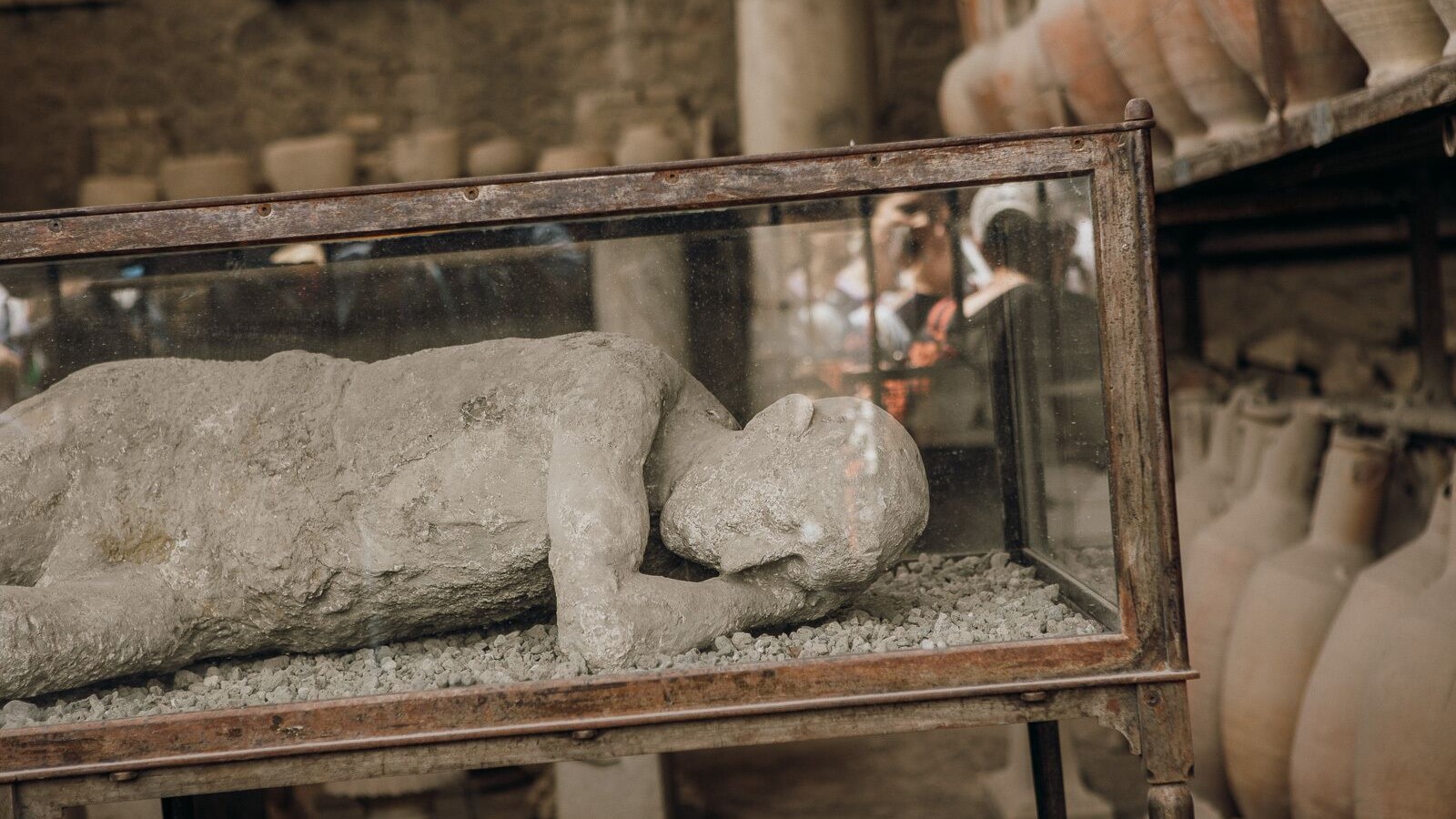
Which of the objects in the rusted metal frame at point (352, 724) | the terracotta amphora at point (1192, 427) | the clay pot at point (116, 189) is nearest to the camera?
the rusted metal frame at point (352, 724)

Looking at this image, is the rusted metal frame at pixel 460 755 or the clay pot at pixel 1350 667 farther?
the clay pot at pixel 1350 667

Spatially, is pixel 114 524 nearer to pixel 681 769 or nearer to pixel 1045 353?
pixel 1045 353

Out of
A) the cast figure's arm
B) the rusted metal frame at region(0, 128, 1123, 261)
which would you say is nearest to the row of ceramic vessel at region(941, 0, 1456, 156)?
the rusted metal frame at region(0, 128, 1123, 261)

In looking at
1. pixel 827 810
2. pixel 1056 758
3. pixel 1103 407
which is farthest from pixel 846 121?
pixel 1103 407

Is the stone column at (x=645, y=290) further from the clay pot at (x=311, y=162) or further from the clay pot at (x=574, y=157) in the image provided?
the clay pot at (x=311, y=162)

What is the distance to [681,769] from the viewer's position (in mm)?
5980

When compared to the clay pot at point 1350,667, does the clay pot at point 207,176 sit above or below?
above

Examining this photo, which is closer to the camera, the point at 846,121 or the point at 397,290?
the point at 397,290

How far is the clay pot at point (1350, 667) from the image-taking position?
10.1 feet

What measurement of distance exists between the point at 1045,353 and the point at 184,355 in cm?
150

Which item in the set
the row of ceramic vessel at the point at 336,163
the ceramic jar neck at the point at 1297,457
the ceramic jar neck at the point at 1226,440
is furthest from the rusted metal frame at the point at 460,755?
the row of ceramic vessel at the point at 336,163

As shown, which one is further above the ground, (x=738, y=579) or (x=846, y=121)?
(x=846, y=121)

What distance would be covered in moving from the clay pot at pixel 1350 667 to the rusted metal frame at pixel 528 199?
1593mm

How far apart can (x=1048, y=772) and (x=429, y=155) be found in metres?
5.41
